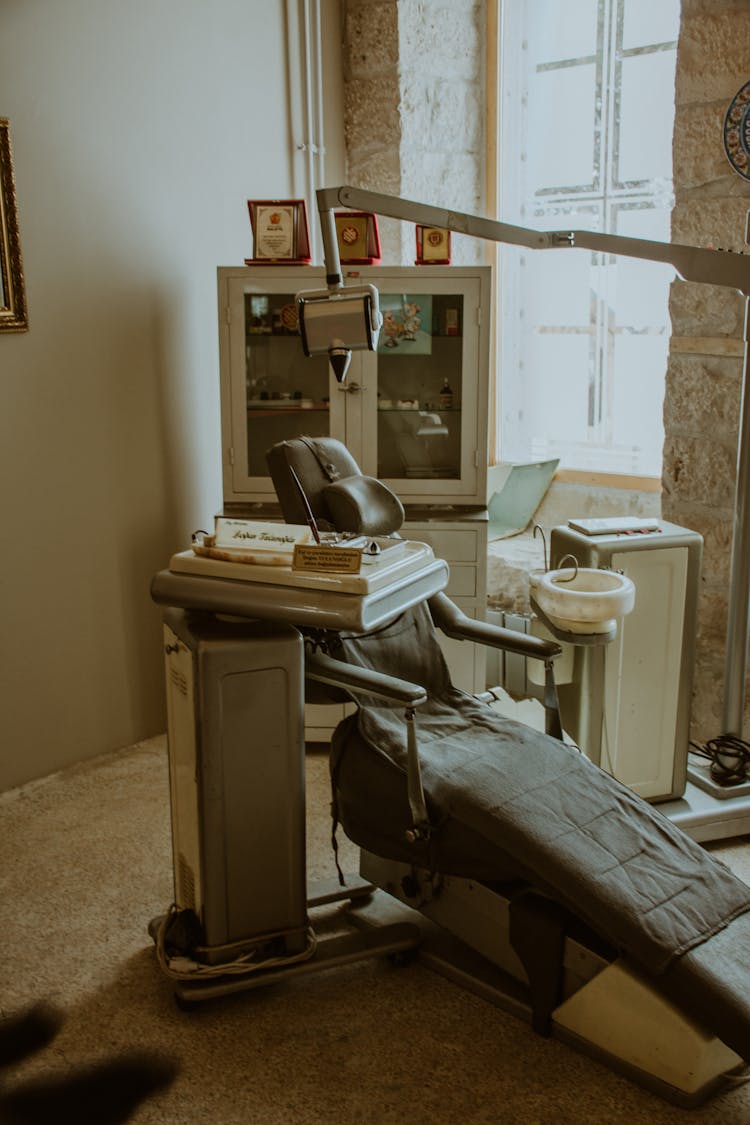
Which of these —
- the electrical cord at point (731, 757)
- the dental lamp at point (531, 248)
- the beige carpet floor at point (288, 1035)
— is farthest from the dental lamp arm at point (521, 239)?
the beige carpet floor at point (288, 1035)

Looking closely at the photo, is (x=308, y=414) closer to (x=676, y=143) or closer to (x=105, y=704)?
(x=105, y=704)

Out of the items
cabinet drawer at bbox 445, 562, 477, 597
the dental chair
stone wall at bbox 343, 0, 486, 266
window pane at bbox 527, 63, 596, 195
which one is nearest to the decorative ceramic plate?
window pane at bbox 527, 63, 596, 195

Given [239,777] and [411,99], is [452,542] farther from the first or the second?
[411,99]

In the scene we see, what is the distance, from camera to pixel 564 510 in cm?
438

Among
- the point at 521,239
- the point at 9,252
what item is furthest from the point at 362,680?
the point at 9,252

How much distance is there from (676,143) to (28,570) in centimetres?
236

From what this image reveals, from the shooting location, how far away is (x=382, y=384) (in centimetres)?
372

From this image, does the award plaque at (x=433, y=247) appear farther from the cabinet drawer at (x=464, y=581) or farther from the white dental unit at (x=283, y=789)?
the white dental unit at (x=283, y=789)

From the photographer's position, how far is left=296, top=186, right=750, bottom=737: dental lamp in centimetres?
215

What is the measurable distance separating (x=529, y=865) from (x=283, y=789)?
1.75ft

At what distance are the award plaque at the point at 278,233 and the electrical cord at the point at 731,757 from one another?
1998mm

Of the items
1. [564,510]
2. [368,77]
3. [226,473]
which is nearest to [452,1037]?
[226,473]

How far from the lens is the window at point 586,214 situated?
394cm

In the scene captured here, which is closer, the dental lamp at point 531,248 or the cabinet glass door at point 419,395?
the dental lamp at point 531,248
